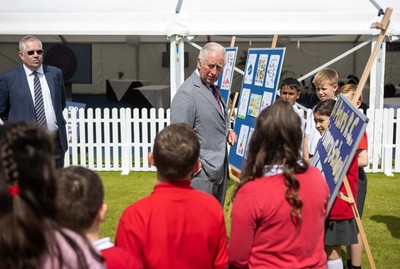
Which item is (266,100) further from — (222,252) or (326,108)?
(222,252)

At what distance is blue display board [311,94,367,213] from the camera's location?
301cm

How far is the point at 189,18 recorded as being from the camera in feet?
29.4

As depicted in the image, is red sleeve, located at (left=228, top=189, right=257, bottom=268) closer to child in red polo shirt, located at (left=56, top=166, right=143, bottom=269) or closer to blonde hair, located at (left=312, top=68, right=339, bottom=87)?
child in red polo shirt, located at (left=56, top=166, right=143, bottom=269)

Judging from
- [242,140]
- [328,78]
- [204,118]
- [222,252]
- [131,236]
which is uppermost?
[328,78]

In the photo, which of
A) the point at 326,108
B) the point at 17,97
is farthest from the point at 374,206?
the point at 17,97

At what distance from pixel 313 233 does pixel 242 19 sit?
6923mm

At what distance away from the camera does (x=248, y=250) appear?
255cm

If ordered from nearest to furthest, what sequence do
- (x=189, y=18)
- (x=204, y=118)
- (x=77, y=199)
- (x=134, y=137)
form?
(x=77, y=199) < (x=204, y=118) < (x=189, y=18) < (x=134, y=137)

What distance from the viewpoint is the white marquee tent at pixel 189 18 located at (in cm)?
895

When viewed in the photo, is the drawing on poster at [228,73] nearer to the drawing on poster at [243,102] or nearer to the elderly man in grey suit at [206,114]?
the drawing on poster at [243,102]

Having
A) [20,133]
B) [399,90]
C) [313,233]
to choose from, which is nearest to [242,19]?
[313,233]

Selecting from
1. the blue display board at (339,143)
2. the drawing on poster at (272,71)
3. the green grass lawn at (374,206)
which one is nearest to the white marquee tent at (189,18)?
the green grass lawn at (374,206)

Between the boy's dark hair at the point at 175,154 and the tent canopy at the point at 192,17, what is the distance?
667 centimetres

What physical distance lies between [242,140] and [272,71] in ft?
2.73
